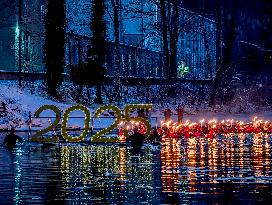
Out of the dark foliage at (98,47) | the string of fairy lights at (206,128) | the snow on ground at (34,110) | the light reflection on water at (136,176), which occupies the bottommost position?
the light reflection on water at (136,176)

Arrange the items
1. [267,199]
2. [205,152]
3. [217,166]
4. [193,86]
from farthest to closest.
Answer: [193,86]
[205,152]
[217,166]
[267,199]

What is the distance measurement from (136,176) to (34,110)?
31220 millimetres

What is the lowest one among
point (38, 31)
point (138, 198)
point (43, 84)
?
point (138, 198)

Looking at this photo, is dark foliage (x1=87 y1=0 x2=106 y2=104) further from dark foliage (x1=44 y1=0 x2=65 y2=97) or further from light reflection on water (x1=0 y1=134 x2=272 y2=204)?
light reflection on water (x1=0 y1=134 x2=272 y2=204)

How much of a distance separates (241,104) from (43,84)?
57.5 ft

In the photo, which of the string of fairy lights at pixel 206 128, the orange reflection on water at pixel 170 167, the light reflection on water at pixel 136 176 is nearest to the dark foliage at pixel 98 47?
the string of fairy lights at pixel 206 128

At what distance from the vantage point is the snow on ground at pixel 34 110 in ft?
147

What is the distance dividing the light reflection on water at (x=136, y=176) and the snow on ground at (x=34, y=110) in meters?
14.0

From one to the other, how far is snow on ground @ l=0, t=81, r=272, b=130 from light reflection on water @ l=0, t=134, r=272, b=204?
13966mm

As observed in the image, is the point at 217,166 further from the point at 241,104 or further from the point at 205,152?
the point at 241,104

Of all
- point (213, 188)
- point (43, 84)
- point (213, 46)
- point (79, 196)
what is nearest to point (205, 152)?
point (213, 188)

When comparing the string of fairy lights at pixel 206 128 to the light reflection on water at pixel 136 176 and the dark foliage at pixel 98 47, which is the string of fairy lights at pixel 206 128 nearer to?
the light reflection on water at pixel 136 176

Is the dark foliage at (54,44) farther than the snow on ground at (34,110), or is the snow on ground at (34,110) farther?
the dark foliage at (54,44)

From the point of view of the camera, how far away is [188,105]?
196 ft
